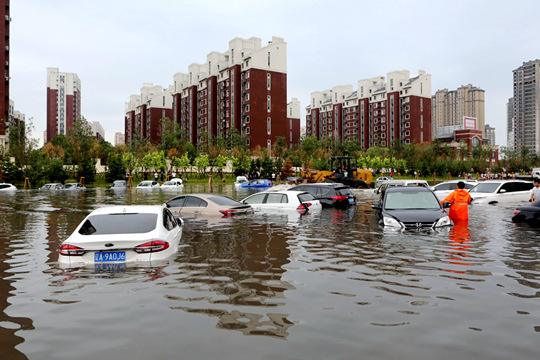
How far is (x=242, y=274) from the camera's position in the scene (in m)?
9.02

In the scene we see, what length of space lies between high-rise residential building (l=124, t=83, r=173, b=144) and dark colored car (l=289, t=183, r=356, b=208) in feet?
414

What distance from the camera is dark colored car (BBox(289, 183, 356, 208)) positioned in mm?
24188

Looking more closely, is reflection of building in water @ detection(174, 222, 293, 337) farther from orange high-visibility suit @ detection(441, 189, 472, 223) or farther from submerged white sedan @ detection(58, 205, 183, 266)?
orange high-visibility suit @ detection(441, 189, 472, 223)

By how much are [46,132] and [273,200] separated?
185 m

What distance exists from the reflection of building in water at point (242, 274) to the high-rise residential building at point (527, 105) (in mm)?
173143

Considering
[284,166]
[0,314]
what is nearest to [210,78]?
[284,166]

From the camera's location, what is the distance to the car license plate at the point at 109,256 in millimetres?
8773

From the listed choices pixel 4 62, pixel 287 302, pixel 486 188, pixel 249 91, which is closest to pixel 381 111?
pixel 249 91

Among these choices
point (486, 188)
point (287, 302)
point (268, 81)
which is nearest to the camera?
point (287, 302)

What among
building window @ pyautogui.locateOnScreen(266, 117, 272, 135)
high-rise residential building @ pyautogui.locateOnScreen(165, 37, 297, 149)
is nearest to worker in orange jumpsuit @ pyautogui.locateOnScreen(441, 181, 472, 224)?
high-rise residential building @ pyautogui.locateOnScreen(165, 37, 297, 149)

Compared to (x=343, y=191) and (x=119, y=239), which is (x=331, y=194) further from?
(x=119, y=239)

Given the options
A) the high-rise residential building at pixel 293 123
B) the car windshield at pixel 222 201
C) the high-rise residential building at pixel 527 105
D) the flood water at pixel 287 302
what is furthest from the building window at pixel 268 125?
the high-rise residential building at pixel 527 105

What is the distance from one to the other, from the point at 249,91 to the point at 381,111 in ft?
156

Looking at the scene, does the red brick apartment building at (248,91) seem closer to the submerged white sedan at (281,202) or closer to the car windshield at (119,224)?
the submerged white sedan at (281,202)
